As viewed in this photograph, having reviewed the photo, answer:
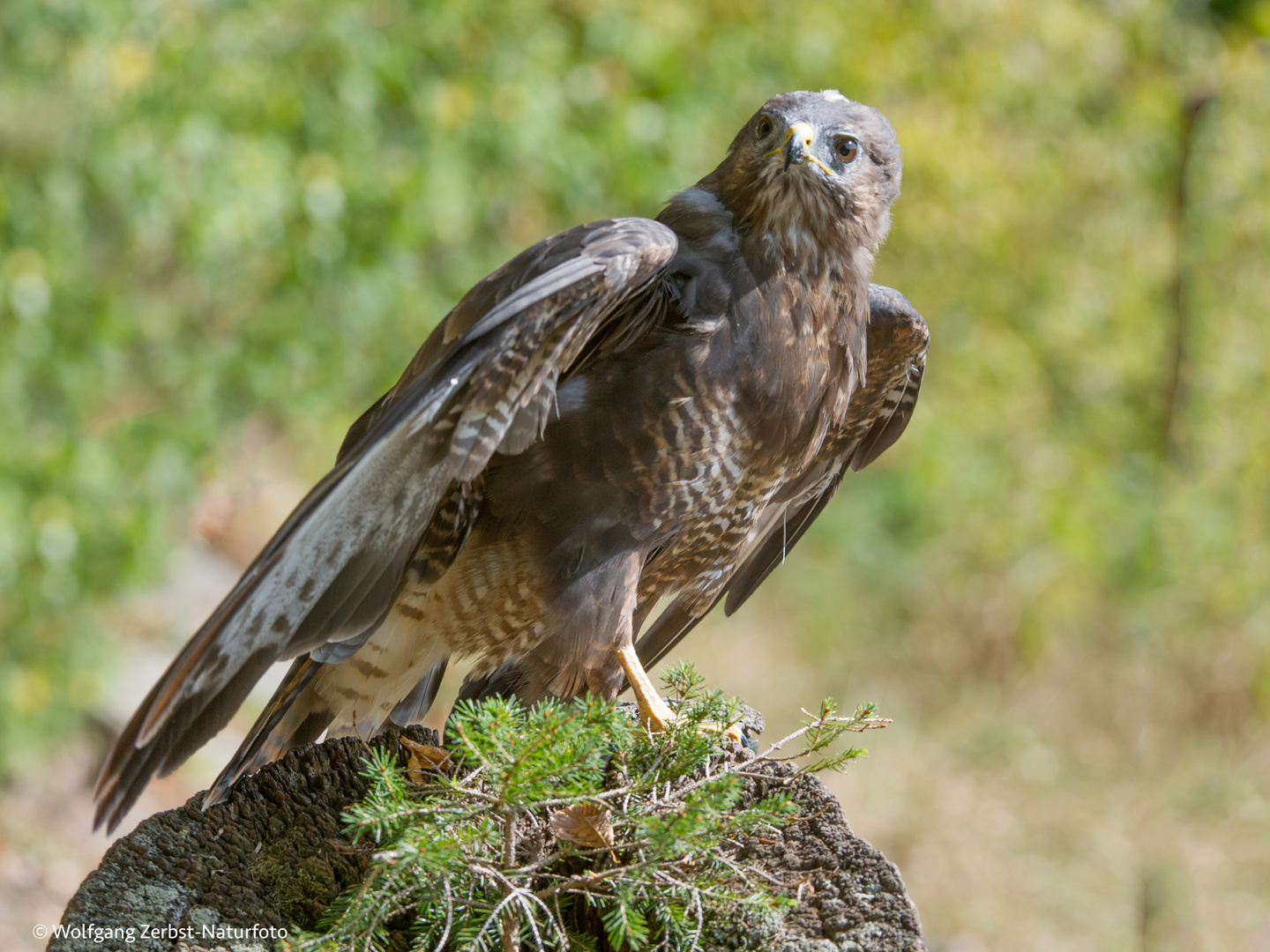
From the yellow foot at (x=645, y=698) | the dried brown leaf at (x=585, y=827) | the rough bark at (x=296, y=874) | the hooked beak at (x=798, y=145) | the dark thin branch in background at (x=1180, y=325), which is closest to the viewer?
the rough bark at (x=296, y=874)

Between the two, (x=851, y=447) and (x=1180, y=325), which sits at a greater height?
(x=851, y=447)

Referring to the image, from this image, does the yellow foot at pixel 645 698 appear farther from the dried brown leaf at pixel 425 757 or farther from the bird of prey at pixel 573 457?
the dried brown leaf at pixel 425 757

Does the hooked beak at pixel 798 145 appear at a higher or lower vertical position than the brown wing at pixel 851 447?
higher

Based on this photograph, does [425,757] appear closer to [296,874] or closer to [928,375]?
[296,874]

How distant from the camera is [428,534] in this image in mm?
2203

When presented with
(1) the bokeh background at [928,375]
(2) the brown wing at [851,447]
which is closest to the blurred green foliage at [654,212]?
(1) the bokeh background at [928,375]

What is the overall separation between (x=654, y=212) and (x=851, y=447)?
3.26 m

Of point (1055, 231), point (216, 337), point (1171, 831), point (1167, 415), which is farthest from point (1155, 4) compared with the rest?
point (216, 337)

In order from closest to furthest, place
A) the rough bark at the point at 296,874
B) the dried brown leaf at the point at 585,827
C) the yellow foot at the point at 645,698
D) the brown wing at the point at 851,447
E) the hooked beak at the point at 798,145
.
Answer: the rough bark at the point at 296,874, the dried brown leaf at the point at 585,827, the hooked beak at the point at 798,145, the yellow foot at the point at 645,698, the brown wing at the point at 851,447

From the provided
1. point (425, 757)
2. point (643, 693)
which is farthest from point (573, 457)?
point (425, 757)

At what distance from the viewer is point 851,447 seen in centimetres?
285

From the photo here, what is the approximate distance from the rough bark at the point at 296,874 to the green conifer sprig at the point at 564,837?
6cm

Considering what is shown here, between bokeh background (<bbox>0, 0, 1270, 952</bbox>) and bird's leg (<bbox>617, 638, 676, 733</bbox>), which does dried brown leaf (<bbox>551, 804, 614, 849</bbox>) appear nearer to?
bird's leg (<bbox>617, 638, 676, 733</bbox>)

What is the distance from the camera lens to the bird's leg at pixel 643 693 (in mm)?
2318
